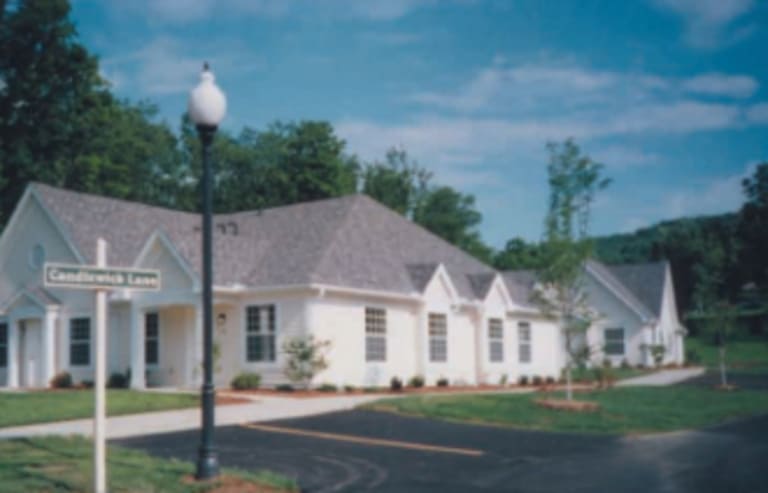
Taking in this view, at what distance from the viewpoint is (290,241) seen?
28.9 m

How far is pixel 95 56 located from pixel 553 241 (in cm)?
3434

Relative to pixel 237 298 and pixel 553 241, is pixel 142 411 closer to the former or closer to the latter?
pixel 237 298

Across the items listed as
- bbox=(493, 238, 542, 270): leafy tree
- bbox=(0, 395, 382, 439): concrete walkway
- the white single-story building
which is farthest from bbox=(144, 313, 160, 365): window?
bbox=(493, 238, 542, 270): leafy tree

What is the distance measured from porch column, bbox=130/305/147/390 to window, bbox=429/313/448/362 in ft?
31.6

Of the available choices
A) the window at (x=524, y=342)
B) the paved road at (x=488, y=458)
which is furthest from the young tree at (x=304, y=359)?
the window at (x=524, y=342)

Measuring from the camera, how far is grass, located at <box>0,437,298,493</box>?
9.12m

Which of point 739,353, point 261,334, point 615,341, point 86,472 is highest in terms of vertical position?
point 261,334

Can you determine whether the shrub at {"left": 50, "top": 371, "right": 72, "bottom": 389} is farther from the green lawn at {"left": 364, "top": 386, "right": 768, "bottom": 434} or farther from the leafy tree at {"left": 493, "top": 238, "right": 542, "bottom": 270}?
the leafy tree at {"left": 493, "top": 238, "right": 542, "bottom": 270}

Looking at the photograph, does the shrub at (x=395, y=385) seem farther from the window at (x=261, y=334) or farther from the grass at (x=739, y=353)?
the grass at (x=739, y=353)

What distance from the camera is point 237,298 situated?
26094 millimetres

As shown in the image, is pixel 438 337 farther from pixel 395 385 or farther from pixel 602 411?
pixel 602 411

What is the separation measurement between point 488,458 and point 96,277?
21.8 feet

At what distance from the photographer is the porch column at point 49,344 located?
90.0ft

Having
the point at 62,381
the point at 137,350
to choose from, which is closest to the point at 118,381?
the point at 137,350
